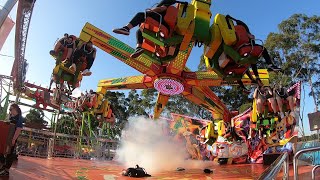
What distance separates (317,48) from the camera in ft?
91.4

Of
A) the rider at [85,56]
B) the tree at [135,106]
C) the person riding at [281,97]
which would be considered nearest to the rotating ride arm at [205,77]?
the person riding at [281,97]

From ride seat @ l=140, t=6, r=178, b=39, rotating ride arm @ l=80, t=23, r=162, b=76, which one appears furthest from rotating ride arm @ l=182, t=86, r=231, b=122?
ride seat @ l=140, t=6, r=178, b=39

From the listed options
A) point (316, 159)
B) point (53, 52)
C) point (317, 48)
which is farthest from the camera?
point (317, 48)

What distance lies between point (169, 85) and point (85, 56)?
6162 millimetres

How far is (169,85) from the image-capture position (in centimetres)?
1458

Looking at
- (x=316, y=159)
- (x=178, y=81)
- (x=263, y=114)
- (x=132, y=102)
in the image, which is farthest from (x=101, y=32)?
(x=132, y=102)

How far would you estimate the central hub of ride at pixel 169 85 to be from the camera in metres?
14.3

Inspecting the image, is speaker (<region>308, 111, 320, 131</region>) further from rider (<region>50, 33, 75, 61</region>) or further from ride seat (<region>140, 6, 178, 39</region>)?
rider (<region>50, 33, 75, 61</region>)

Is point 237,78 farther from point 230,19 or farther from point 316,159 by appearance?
point 316,159

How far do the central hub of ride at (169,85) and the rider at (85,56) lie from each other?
5.56 metres

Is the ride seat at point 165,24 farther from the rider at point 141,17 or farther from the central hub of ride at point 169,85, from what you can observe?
the central hub of ride at point 169,85

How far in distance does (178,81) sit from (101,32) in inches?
154

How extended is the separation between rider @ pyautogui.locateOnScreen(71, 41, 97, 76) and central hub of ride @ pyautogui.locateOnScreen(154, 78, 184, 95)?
556cm

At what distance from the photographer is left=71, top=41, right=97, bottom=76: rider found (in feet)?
29.1
